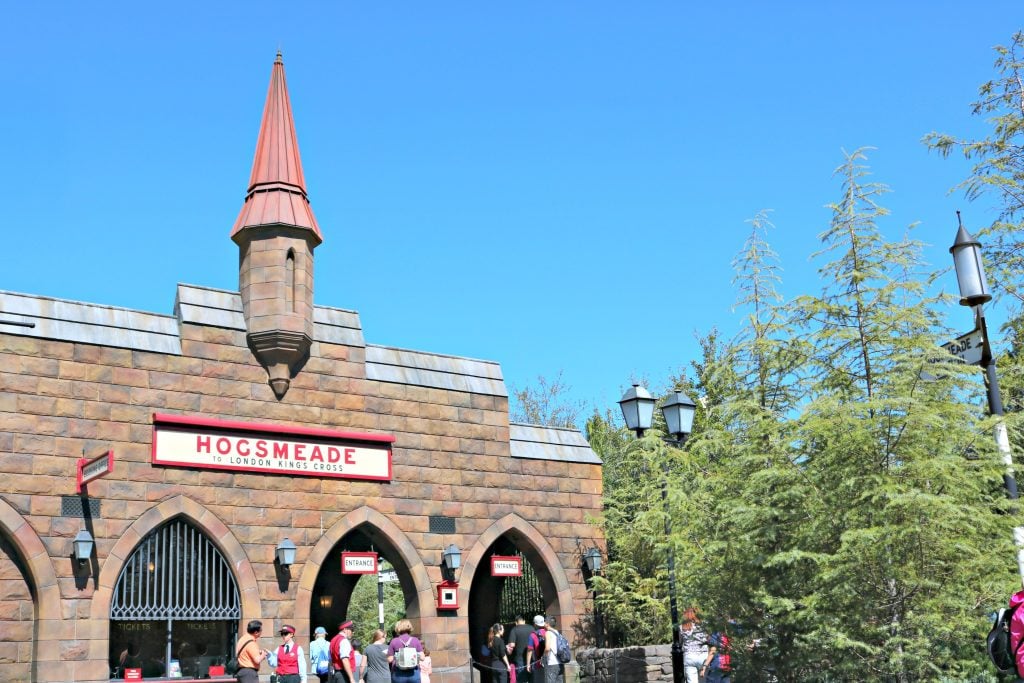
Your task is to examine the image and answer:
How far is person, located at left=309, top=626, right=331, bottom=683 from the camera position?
1521 centimetres

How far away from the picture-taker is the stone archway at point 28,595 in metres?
13.6

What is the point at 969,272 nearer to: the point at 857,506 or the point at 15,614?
the point at 857,506

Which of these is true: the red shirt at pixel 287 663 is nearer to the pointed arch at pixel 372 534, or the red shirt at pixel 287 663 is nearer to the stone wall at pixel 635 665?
the pointed arch at pixel 372 534

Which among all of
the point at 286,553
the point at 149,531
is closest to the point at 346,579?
the point at 286,553

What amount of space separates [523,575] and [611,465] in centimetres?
1106

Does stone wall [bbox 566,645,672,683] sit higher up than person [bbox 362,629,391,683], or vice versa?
person [bbox 362,629,391,683]

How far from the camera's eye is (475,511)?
18.2 m

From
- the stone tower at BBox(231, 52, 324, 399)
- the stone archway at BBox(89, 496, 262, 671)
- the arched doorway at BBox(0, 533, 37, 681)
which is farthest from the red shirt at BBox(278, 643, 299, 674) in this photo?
the stone tower at BBox(231, 52, 324, 399)

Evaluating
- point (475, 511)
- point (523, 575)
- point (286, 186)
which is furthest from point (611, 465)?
point (286, 186)

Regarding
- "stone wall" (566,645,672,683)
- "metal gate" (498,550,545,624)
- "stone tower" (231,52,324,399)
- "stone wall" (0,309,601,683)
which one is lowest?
"stone wall" (566,645,672,683)

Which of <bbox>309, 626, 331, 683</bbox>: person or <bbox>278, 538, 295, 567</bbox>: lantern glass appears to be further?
<bbox>278, 538, 295, 567</bbox>: lantern glass

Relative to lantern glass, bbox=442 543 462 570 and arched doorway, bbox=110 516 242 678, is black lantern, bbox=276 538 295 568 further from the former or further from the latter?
lantern glass, bbox=442 543 462 570

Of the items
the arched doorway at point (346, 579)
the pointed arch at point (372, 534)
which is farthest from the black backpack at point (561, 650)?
the arched doorway at point (346, 579)

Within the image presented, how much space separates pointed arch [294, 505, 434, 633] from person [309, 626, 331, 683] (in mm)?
337
